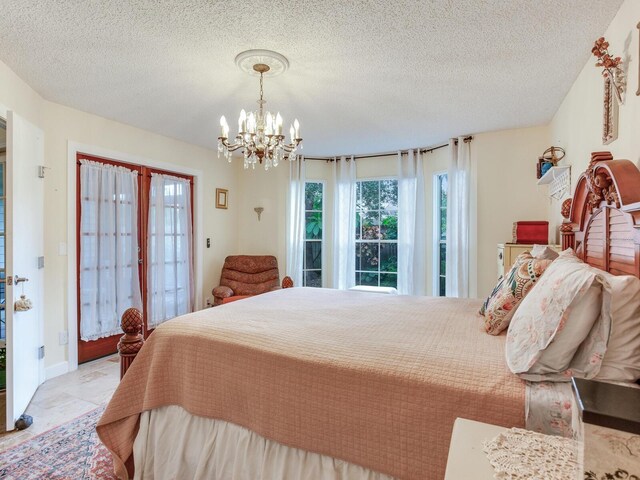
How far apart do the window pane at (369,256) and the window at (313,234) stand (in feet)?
2.08

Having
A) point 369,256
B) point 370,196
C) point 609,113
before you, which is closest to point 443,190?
point 370,196

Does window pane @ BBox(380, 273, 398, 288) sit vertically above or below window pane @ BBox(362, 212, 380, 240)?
below

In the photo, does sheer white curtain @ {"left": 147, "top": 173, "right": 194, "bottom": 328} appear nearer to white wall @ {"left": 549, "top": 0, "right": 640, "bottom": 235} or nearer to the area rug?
the area rug

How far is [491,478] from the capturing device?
28.8 inches

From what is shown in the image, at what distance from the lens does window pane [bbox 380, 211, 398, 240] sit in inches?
193

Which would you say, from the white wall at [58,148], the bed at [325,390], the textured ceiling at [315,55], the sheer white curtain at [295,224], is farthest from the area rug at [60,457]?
the sheer white curtain at [295,224]

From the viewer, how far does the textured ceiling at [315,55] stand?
1.75 meters

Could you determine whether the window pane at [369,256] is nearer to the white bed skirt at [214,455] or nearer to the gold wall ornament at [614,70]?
the gold wall ornament at [614,70]

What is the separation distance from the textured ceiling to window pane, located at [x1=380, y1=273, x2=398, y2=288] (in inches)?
89.2

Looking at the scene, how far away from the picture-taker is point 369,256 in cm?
505

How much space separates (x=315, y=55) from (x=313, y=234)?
3.24m

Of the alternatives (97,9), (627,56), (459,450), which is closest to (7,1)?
(97,9)

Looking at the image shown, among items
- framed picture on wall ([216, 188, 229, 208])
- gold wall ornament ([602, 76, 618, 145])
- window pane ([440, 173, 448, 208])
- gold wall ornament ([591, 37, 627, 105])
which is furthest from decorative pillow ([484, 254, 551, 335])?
framed picture on wall ([216, 188, 229, 208])

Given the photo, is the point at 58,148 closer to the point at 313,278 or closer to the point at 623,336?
the point at 313,278
